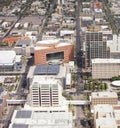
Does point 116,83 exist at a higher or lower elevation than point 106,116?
lower

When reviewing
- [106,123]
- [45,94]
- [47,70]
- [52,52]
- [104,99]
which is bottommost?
[52,52]

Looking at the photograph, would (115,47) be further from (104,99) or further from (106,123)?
(106,123)

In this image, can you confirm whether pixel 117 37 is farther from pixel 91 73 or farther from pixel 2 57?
pixel 2 57

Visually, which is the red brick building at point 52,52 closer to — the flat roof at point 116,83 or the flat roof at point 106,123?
the flat roof at point 116,83

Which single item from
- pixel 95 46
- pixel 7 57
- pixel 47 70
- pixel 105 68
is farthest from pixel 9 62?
pixel 105 68

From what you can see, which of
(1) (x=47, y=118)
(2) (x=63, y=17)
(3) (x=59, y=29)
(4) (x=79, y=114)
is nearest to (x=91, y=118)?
(4) (x=79, y=114)
